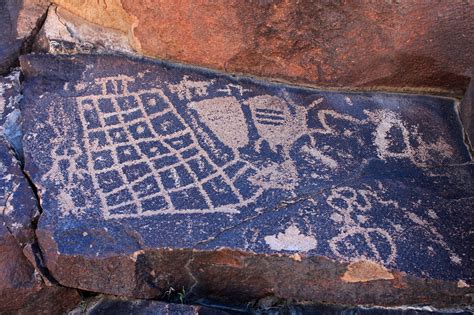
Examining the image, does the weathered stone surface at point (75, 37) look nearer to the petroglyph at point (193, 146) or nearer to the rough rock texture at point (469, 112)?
the petroglyph at point (193, 146)

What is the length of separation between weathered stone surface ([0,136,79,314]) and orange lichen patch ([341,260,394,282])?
2.52ft

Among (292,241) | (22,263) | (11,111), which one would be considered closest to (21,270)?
(22,263)

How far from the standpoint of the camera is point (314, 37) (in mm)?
1970

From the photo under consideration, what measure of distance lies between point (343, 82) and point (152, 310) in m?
0.99

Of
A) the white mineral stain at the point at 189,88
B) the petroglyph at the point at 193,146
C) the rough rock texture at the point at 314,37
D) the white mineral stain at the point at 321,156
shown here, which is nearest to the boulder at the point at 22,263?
the petroglyph at the point at 193,146

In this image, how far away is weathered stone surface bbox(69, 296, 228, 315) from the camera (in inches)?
63.2

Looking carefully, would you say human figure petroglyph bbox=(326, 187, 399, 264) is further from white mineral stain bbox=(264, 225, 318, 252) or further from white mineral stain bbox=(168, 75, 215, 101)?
white mineral stain bbox=(168, 75, 215, 101)

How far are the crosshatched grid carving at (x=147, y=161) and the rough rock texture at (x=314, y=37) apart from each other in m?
0.21

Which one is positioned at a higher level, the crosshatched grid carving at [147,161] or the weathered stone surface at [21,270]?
the crosshatched grid carving at [147,161]

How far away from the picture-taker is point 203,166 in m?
1.79

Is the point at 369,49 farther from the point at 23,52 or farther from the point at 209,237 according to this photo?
the point at 23,52

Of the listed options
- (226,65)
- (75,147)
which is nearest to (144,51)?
(226,65)

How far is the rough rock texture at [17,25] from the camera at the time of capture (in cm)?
215

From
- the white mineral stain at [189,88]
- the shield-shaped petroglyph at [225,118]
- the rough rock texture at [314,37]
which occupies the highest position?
the rough rock texture at [314,37]
